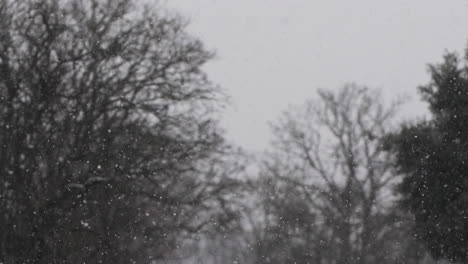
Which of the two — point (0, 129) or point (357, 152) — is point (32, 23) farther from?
point (357, 152)

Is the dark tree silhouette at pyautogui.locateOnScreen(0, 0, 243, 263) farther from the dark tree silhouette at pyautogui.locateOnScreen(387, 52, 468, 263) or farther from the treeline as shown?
the dark tree silhouette at pyautogui.locateOnScreen(387, 52, 468, 263)

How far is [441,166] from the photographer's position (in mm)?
15305

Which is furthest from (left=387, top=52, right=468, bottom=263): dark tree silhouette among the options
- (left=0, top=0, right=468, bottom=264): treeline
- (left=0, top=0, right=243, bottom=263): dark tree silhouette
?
(left=0, top=0, right=243, bottom=263): dark tree silhouette

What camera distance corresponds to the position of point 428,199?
50.8ft

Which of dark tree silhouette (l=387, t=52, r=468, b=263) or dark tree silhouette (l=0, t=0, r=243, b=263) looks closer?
dark tree silhouette (l=0, t=0, r=243, b=263)

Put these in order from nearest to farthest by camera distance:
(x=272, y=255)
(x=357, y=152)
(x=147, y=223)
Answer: (x=147, y=223)
(x=357, y=152)
(x=272, y=255)

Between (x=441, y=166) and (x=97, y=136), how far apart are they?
7.73 m

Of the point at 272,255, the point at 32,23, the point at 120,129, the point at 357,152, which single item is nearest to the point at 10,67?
the point at 32,23

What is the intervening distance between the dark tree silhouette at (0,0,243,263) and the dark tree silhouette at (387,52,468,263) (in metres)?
4.61

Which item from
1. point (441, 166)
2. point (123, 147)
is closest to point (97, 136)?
point (123, 147)

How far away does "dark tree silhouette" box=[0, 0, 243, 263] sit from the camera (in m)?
12.1

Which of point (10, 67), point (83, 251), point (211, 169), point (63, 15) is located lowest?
point (83, 251)

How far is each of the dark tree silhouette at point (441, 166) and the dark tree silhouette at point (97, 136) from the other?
15.1 ft

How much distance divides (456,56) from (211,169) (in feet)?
23.2
